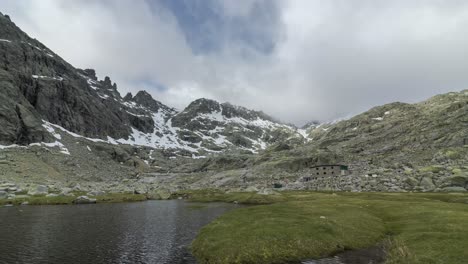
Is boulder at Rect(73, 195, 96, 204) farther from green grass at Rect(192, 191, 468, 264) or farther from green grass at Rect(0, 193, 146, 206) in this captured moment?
green grass at Rect(192, 191, 468, 264)

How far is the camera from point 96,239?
167ft

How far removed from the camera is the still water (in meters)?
39.8

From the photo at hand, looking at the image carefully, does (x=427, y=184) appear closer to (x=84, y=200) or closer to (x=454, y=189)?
(x=454, y=189)

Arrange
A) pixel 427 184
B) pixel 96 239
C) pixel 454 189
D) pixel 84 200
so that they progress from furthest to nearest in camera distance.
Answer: pixel 84 200, pixel 427 184, pixel 454 189, pixel 96 239

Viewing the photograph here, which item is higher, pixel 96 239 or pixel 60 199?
pixel 60 199

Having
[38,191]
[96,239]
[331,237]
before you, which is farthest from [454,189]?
[38,191]

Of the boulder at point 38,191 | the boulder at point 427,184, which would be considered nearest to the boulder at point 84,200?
the boulder at point 38,191

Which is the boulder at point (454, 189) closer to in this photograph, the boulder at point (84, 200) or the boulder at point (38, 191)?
the boulder at point (84, 200)

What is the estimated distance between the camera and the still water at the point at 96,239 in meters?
39.8

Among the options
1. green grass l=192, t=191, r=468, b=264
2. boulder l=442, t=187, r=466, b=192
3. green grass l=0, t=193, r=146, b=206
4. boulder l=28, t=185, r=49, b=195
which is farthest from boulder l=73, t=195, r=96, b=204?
boulder l=442, t=187, r=466, b=192

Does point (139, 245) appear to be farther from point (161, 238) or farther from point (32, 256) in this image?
point (32, 256)

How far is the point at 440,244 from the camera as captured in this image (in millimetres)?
32938

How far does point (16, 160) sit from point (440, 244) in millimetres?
222409

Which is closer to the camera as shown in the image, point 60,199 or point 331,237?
point 331,237
